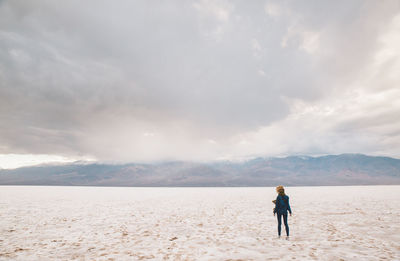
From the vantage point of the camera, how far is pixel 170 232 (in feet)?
42.2

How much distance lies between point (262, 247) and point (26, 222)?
1703 centimetres

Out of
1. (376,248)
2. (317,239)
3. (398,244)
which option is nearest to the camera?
(376,248)

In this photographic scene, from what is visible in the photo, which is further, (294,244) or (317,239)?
(317,239)

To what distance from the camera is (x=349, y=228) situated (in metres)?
13.5

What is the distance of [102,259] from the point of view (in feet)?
27.1

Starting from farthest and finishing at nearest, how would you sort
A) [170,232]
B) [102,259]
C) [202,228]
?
1. [202,228]
2. [170,232]
3. [102,259]

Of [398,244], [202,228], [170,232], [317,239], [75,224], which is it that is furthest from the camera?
[75,224]

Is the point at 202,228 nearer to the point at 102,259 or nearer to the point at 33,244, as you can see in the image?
the point at 102,259

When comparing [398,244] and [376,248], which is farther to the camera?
[398,244]

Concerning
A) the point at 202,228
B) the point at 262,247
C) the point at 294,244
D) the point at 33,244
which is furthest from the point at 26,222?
the point at 294,244

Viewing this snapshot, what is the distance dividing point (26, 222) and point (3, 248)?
25.0 ft

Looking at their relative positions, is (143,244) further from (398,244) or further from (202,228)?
(398,244)

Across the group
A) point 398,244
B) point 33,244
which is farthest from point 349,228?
point 33,244

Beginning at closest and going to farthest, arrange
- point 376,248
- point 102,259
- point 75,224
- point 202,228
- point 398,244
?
point 102,259 → point 376,248 → point 398,244 → point 202,228 → point 75,224
